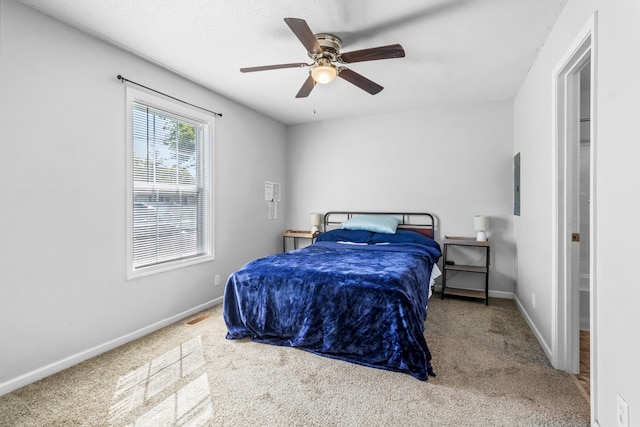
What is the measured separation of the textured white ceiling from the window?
0.49 meters

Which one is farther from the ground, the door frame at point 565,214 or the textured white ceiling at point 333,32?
the textured white ceiling at point 333,32

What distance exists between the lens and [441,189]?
4.23 meters

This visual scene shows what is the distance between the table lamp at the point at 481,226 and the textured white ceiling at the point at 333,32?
1.52m

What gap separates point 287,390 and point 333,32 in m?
2.57

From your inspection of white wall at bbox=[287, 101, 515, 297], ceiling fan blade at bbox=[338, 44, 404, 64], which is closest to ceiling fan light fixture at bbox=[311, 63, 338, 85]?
ceiling fan blade at bbox=[338, 44, 404, 64]

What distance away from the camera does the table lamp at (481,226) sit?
3781 millimetres

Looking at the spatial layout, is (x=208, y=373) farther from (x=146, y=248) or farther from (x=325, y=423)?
(x=146, y=248)

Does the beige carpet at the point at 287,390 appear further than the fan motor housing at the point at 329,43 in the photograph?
No

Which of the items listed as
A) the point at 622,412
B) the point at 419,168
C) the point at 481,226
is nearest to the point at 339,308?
the point at 622,412

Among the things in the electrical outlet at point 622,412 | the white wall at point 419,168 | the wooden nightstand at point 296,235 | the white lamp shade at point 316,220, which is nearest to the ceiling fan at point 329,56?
the white wall at point 419,168

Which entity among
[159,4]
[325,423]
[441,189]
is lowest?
[325,423]


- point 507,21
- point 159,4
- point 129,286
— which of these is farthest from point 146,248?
point 507,21

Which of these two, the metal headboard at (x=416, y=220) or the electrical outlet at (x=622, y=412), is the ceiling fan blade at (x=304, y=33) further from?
the metal headboard at (x=416, y=220)

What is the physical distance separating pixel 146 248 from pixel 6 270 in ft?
3.37
